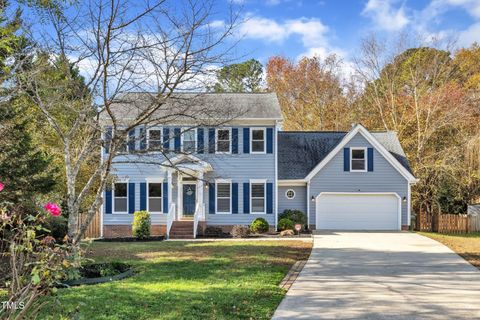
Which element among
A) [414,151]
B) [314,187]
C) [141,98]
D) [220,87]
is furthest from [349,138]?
[141,98]

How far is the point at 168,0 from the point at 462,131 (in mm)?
25613

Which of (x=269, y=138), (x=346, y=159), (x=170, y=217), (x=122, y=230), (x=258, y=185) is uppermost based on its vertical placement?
(x=269, y=138)

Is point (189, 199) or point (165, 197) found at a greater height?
point (165, 197)

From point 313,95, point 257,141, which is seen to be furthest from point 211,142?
point 313,95

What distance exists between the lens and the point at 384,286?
9.28m

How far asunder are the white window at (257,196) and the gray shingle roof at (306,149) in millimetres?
1317

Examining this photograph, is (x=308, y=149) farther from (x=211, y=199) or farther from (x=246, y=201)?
(x=211, y=199)

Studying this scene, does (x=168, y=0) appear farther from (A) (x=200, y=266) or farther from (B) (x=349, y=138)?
(B) (x=349, y=138)

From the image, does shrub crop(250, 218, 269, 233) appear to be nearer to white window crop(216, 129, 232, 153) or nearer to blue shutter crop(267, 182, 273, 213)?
blue shutter crop(267, 182, 273, 213)

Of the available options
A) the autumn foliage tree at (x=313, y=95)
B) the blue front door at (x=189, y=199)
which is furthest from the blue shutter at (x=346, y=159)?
the autumn foliage tree at (x=313, y=95)

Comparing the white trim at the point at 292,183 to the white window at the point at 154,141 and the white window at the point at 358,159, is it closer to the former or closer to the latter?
the white window at the point at 358,159

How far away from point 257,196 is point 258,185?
56cm

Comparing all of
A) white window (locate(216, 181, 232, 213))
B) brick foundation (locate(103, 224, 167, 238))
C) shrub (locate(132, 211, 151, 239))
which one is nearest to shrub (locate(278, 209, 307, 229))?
white window (locate(216, 181, 232, 213))

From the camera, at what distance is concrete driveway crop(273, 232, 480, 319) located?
7.25m
